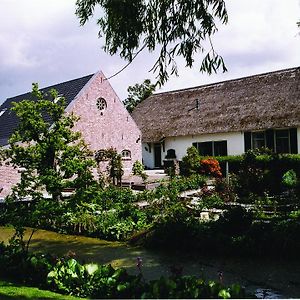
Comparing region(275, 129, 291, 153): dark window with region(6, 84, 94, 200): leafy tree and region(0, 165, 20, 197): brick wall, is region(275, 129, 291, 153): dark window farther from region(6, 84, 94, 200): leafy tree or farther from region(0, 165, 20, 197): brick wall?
region(6, 84, 94, 200): leafy tree

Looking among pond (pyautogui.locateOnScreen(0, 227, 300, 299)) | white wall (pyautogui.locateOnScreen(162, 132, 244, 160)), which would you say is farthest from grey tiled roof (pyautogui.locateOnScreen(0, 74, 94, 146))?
pond (pyautogui.locateOnScreen(0, 227, 300, 299))

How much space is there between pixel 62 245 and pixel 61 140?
3.07 metres

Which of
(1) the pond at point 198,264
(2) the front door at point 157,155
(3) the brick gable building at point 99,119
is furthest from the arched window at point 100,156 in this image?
(1) the pond at point 198,264

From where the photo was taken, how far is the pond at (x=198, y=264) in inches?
313

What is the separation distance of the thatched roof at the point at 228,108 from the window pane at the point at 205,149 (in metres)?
1.04

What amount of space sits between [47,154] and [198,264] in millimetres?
5307

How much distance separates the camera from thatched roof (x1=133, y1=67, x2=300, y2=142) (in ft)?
94.6

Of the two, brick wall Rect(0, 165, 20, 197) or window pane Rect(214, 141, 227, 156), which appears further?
window pane Rect(214, 141, 227, 156)

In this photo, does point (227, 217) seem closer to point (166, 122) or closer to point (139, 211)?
point (139, 211)

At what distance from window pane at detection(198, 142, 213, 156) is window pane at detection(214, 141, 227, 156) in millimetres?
464

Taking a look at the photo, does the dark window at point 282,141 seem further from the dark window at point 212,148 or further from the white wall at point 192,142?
the dark window at point 212,148

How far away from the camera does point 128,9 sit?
5.50 m

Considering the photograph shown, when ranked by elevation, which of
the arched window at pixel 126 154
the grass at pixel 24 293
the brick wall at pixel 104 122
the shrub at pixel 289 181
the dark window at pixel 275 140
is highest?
the brick wall at pixel 104 122

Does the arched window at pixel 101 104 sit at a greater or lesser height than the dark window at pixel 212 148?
greater
